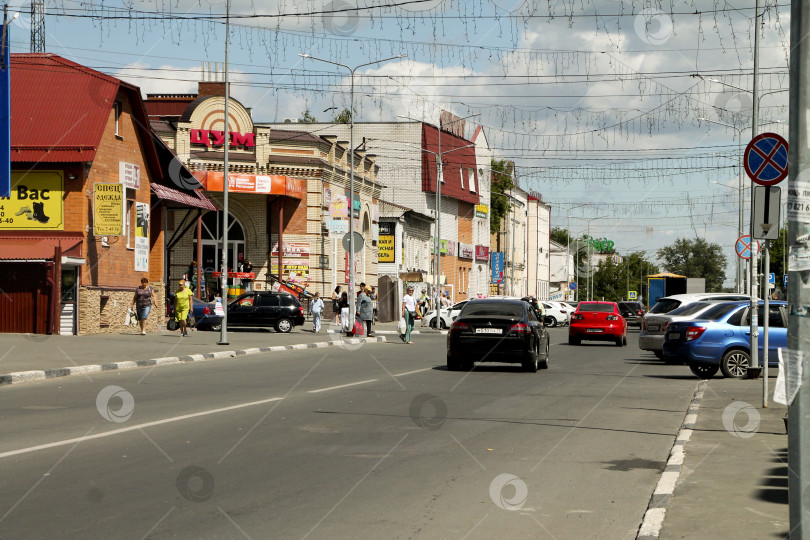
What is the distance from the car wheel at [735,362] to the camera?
22078mm

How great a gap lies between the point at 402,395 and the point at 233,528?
10113 mm

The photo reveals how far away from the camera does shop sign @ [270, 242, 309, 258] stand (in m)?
57.2

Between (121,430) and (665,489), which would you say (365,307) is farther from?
(665,489)

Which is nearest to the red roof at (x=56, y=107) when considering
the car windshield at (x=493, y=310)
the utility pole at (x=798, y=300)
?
the car windshield at (x=493, y=310)

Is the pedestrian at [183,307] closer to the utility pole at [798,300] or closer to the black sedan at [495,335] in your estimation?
the black sedan at [495,335]

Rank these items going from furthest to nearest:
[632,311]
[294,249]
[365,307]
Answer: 1. [632,311]
2. [294,249]
3. [365,307]

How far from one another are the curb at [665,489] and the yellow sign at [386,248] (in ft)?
186

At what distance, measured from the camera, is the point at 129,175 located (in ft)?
125

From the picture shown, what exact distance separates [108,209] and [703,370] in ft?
65.0

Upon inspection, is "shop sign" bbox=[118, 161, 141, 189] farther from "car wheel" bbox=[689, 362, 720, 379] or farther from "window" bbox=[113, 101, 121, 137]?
"car wheel" bbox=[689, 362, 720, 379]

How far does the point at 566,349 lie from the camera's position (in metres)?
36.8

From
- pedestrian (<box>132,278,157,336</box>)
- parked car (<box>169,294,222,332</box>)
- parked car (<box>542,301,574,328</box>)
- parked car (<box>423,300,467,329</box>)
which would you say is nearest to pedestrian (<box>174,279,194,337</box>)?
pedestrian (<box>132,278,157,336</box>)

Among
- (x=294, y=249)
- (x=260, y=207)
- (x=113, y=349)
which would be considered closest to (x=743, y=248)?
(x=113, y=349)

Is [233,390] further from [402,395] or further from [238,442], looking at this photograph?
[238,442]
